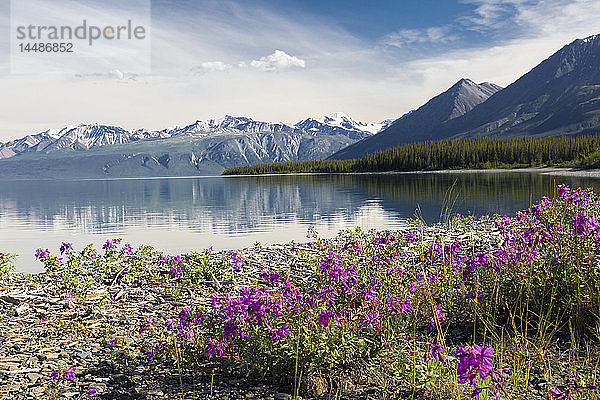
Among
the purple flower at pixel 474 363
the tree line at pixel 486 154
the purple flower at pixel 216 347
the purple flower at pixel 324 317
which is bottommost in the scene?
the purple flower at pixel 216 347

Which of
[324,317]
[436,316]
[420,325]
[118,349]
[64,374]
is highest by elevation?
[324,317]

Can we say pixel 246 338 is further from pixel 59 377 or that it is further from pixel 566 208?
pixel 566 208

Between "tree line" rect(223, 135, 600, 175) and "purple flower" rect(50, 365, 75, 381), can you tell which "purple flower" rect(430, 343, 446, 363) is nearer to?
"purple flower" rect(50, 365, 75, 381)

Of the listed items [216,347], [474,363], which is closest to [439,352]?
[474,363]

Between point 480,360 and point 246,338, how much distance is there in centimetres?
414

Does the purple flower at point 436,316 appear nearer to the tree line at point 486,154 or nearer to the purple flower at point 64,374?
the purple flower at point 64,374

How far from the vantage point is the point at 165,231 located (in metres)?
33.7

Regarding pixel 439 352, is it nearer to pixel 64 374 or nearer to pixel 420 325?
pixel 420 325

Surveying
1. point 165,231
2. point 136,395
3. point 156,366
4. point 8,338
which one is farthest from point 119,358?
point 165,231

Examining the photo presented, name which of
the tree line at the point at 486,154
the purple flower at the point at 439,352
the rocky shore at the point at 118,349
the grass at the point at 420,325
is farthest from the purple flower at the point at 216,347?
the tree line at the point at 486,154

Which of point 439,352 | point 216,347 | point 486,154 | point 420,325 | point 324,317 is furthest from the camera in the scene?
point 486,154

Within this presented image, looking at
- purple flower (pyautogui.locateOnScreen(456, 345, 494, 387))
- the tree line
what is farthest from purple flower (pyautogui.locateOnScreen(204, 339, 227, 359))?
the tree line

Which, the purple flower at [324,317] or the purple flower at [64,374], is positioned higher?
the purple flower at [324,317]

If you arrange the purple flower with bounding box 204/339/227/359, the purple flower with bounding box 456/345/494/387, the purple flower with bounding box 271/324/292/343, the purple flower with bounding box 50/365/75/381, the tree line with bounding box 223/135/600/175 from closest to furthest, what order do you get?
the purple flower with bounding box 456/345/494/387, the purple flower with bounding box 271/324/292/343, the purple flower with bounding box 204/339/227/359, the purple flower with bounding box 50/365/75/381, the tree line with bounding box 223/135/600/175
